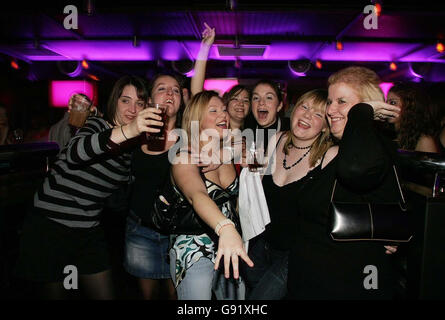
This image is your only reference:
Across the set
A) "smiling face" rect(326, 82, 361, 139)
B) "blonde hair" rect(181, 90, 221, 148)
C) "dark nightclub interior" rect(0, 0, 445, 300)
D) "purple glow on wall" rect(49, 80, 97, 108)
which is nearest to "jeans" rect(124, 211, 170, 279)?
"dark nightclub interior" rect(0, 0, 445, 300)

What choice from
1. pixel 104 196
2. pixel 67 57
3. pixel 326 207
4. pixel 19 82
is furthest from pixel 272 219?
pixel 19 82

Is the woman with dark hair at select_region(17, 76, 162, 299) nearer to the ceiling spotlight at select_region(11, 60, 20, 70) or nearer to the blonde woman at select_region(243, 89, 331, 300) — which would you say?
the blonde woman at select_region(243, 89, 331, 300)

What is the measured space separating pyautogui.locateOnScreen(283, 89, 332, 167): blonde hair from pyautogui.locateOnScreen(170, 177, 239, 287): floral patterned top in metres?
0.53

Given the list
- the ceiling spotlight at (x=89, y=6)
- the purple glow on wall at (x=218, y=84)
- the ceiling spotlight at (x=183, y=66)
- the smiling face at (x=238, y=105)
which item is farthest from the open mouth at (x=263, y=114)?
the purple glow on wall at (x=218, y=84)

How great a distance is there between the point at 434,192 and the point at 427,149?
3.87ft

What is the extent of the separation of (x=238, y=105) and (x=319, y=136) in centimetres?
126

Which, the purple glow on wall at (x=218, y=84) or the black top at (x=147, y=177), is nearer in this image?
the black top at (x=147, y=177)

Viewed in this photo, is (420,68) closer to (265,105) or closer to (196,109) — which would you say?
(265,105)

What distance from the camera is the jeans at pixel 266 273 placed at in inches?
67.9

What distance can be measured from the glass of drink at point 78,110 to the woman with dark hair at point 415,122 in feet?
8.16

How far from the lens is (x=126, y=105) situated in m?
2.06

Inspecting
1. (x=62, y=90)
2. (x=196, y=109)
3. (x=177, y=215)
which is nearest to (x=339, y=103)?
(x=196, y=109)

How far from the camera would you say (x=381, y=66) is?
8.44 m

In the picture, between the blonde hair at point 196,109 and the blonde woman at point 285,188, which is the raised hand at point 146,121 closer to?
the blonde hair at point 196,109
